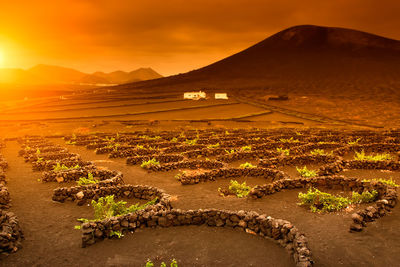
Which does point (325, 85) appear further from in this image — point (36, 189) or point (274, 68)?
point (36, 189)

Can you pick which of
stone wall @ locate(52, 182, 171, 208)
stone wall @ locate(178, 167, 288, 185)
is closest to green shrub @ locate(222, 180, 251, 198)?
stone wall @ locate(178, 167, 288, 185)

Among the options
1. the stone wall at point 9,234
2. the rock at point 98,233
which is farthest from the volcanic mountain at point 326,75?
the stone wall at point 9,234

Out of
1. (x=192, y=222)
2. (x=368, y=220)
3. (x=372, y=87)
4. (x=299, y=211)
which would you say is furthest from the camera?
(x=372, y=87)

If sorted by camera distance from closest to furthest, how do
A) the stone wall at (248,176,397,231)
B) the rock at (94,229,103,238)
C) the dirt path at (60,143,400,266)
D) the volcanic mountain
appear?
1. the dirt path at (60,143,400,266)
2. the rock at (94,229,103,238)
3. the stone wall at (248,176,397,231)
4. the volcanic mountain

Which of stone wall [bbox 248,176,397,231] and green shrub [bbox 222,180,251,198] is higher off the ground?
stone wall [bbox 248,176,397,231]

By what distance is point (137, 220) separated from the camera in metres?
13.2

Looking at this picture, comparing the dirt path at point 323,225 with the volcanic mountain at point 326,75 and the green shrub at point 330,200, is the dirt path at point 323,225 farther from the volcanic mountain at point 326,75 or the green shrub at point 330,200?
the volcanic mountain at point 326,75

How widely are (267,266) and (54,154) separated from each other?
26.3m

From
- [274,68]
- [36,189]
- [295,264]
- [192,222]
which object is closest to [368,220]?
[295,264]

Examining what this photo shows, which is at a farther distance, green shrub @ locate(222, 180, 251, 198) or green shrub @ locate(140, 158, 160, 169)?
green shrub @ locate(140, 158, 160, 169)

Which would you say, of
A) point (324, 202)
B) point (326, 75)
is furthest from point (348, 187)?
point (326, 75)

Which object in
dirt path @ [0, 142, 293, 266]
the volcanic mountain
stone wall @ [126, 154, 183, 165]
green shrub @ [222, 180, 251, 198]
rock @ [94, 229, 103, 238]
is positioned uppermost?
the volcanic mountain

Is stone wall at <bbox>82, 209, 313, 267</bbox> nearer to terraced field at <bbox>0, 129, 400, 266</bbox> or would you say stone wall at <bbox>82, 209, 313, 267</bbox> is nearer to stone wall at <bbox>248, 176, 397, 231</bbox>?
terraced field at <bbox>0, 129, 400, 266</bbox>

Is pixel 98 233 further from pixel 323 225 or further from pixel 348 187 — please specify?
pixel 348 187
